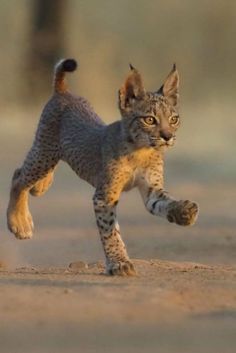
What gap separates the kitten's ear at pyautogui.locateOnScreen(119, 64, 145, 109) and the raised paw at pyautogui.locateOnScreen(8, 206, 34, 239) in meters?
2.04

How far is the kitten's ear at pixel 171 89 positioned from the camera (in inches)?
458

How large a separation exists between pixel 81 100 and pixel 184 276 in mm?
2602

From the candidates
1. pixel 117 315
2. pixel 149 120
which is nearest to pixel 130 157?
pixel 149 120

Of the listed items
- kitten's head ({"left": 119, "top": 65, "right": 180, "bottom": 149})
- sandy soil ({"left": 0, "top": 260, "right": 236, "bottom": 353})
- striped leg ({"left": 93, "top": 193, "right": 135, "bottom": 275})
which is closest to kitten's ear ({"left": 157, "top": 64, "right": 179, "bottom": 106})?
kitten's head ({"left": 119, "top": 65, "right": 180, "bottom": 149})

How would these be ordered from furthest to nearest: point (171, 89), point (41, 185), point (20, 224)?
point (41, 185) < point (20, 224) < point (171, 89)

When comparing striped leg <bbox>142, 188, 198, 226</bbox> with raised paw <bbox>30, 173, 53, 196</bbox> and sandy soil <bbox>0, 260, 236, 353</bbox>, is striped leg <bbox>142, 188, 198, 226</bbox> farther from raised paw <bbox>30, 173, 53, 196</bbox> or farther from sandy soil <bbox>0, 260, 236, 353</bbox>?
raised paw <bbox>30, 173, 53, 196</bbox>

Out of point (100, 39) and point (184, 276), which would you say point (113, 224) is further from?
point (100, 39)

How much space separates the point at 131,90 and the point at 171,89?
0.31 meters

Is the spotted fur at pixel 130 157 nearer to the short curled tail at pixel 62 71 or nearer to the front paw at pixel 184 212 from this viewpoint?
the front paw at pixel 184 212

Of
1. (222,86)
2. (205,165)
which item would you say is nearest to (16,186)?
(205,165)

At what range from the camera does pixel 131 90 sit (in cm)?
1157

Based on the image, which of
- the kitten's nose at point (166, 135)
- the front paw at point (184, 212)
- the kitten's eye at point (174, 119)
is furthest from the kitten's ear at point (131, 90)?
the front paw at point (184, 212)

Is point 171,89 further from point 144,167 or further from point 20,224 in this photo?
point 20,224

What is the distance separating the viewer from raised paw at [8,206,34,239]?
1322 centimetres
